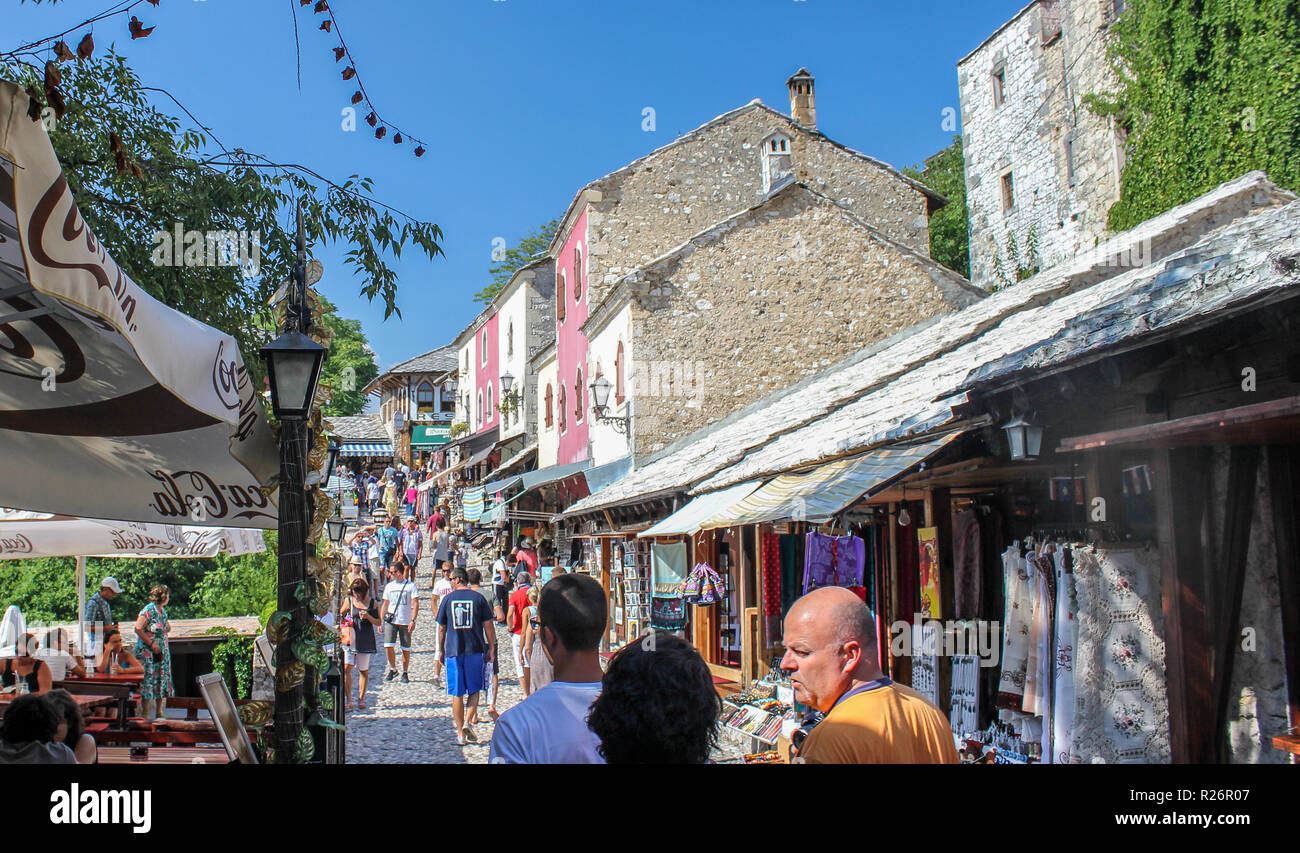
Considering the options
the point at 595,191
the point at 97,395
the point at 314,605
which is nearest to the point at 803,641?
the point at 314,605

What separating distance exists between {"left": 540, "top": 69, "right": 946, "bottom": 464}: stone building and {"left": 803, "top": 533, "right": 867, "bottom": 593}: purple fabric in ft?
50.3

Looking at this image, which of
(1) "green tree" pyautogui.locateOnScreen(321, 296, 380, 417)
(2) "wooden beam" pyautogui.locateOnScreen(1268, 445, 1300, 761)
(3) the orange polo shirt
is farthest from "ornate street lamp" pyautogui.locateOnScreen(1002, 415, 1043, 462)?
(1) "green tree" pyautogui.locateOnScreen(321, 296, 380, 417)

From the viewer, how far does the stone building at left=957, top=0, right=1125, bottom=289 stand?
90.6 feet

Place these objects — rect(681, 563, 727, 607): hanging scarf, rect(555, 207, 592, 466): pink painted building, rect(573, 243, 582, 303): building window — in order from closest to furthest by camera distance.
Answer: rect(681, 563, 727, 607): hanging scarf < rect(555, 207, 592, 466): pink painted building < rect(573, 243, 582, 303): building window

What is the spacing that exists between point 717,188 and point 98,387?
63.9ft

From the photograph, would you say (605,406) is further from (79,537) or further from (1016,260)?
(1016,260)

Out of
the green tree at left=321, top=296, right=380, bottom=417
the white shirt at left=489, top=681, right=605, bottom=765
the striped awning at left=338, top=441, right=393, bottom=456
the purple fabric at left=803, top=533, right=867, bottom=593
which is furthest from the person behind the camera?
the green tree at left=321, top=296, right=380, bottom=417

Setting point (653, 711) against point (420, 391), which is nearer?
point (653, 711)

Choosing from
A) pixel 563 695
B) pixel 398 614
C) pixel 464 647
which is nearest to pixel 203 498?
pixel 563 695

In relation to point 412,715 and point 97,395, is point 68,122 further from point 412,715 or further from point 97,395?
point 412,715

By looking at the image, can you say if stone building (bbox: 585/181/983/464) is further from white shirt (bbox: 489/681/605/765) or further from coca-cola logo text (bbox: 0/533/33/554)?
white shirt (bbox: 489/681/605/765)

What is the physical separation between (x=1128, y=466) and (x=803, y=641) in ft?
10.5

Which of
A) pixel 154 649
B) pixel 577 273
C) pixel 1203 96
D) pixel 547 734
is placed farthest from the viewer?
pixel 577 273

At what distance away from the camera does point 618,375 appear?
20.8m
